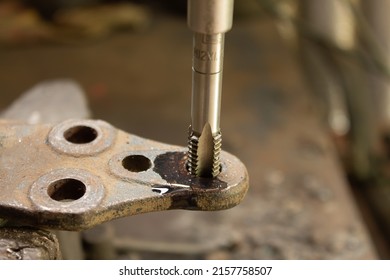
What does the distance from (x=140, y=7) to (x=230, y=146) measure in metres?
0.56

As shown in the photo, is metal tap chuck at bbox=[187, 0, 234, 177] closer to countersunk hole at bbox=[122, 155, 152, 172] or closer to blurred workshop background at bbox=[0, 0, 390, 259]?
countersunk hole at bbox=[122, 155, 152, 172]

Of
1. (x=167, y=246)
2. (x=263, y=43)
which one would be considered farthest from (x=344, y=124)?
(x=167, y=246)

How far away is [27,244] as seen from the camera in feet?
1.84

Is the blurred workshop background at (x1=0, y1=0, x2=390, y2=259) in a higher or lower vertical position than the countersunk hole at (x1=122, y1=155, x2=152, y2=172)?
higher

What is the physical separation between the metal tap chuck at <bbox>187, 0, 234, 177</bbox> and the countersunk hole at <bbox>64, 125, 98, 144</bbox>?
116 mm

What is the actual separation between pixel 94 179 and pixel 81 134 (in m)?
0.09

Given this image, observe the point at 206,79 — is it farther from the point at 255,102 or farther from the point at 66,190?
the point at 255,102

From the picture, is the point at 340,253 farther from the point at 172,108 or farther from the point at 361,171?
the point at 361,171

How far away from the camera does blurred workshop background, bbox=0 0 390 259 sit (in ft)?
3.25

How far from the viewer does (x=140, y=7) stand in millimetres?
1577

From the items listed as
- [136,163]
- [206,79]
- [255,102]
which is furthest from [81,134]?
[255,102]

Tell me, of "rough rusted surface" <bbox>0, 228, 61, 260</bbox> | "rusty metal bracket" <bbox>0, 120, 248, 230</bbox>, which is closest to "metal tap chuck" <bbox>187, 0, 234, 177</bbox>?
A: "rusty metal bracket" <bbox>0, 120, 248, 230</bbox>

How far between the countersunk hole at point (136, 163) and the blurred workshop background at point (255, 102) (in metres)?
0.15

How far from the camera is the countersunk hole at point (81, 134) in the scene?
25.5 inches
